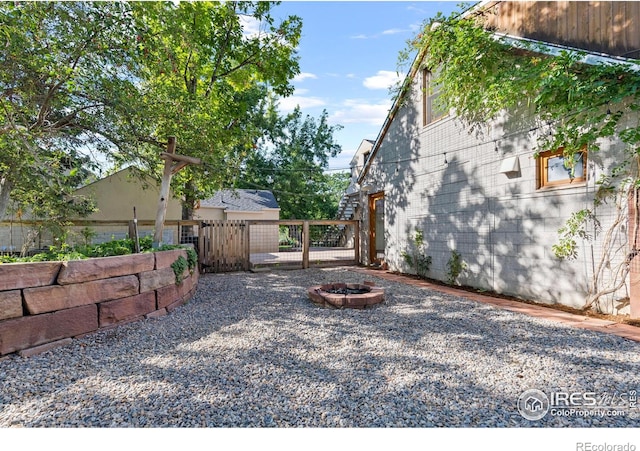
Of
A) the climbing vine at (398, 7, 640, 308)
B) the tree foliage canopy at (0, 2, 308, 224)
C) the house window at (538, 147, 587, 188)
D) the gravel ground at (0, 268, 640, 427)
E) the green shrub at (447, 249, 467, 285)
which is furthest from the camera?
the green shrub at (447, 249, 467, 285)

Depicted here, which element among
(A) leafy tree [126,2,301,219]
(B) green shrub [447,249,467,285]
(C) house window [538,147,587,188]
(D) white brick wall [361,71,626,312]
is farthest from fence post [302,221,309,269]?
Answer: (C) house window [538,147,587,188]

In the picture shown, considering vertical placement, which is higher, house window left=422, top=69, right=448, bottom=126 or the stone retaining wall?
house window left=422, top=69, right=448, bottom=126

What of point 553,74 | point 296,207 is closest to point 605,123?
point 553,74

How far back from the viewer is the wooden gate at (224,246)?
29.5ft

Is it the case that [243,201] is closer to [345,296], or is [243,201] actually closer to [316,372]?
[345,296]

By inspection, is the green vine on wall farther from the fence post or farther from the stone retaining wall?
the stone retaining wall

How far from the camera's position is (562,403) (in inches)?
91.3

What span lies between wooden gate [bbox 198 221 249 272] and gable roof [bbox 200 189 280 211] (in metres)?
8.74

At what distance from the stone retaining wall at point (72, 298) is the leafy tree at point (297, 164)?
55.8 ft

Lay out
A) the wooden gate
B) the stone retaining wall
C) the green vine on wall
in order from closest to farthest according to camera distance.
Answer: the stone retaining wall → the green vine on wall → the wooden gate

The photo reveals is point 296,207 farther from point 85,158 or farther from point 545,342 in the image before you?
point 545,342

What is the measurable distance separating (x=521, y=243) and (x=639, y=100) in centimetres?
251

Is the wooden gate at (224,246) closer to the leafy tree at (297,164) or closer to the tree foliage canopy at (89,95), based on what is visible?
the tree foliage canopy at (89,95)

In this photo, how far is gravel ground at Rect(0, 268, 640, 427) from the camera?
2.16 meters
